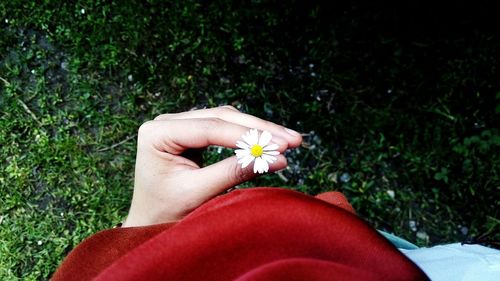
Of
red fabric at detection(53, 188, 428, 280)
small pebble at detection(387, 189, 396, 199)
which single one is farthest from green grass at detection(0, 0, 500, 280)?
red fabric at detection(53, 188, 428, 280)

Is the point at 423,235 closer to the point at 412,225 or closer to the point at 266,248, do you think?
the point at 412,225

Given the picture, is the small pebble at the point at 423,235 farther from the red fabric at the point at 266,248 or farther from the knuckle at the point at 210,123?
the red fabric at the point at 266,248

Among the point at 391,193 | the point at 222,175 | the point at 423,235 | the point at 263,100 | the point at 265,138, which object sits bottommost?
the point at 423,235

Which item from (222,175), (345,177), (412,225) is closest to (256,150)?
(222,175)

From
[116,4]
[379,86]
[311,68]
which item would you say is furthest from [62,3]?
[379,86]

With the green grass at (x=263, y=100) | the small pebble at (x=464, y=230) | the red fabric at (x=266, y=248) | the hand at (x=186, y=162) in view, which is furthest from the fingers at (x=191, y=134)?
the small pebble at (x=464, y=230)

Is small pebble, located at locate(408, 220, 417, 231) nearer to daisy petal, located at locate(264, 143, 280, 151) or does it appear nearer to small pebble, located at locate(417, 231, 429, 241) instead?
small pebble, located at locate(417, 231, 429, 241)
